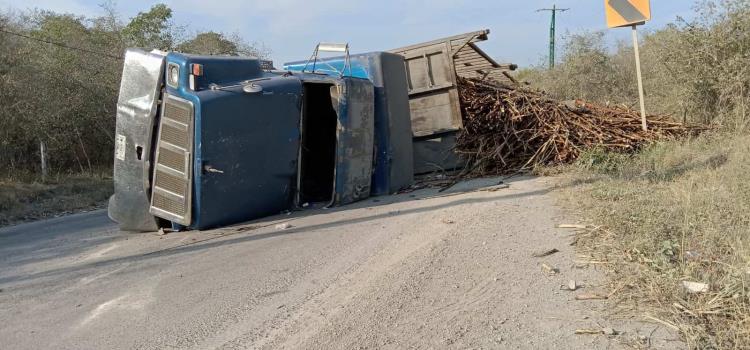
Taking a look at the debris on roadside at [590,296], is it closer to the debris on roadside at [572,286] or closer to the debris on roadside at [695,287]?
the debris on roadside at [572,286]

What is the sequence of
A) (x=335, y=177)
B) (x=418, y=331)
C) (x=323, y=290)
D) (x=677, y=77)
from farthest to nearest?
(x=677, y=77)
(x=335, y=177)
(x=323, y=290)
(x=418, y=331)

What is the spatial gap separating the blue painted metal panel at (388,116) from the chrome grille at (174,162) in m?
3.00

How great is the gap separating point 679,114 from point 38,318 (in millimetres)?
12951

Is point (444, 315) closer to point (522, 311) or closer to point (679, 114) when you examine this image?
point (522, 311)

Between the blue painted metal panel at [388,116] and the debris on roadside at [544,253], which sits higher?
the blue painted metal panel at [388,116]

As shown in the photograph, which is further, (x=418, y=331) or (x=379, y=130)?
(x=379, y=130)

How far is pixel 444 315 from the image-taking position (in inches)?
163

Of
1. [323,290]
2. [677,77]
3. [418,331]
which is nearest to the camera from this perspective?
[418,331]

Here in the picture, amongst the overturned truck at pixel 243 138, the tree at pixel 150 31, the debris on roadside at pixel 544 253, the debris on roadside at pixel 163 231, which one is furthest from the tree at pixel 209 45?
the debris on roadside at pixel 544 253

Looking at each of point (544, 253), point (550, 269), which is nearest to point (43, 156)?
point (544, 253)

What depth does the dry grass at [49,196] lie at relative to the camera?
1183 centimetres

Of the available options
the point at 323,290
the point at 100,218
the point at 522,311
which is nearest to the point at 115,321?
the point at 323,290

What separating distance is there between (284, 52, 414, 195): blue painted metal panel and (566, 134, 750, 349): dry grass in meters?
2.76

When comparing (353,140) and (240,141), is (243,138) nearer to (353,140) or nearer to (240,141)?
(240,141)
